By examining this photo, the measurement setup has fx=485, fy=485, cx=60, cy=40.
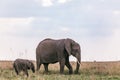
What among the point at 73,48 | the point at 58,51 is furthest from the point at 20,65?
the point at 58,51

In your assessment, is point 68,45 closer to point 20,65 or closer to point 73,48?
point 73,48

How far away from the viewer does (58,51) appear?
1101 inches

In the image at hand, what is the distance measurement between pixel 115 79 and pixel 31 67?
4827 mm

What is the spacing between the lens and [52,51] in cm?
2873

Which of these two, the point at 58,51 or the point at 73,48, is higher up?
the point at 73,48

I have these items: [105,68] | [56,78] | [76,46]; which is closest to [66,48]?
[76,46]

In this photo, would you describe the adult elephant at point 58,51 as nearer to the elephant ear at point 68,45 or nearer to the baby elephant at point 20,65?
the elephant ear at point 68,45

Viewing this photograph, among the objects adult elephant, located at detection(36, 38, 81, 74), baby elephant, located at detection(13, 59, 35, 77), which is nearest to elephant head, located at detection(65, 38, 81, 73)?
adult elephant, located at detection(36, 38, 81, 74)

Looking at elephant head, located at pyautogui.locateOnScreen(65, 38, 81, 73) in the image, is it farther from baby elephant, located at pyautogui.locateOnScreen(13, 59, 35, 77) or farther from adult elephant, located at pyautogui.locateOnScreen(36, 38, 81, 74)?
baby elephant, located at pyautogui.locateOnScreen(13, 59, 35, 77)

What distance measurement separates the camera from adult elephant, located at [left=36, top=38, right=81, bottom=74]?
27141 millimetres

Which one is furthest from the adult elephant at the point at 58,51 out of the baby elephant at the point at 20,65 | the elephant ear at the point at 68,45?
the baby elephant at the point at 20,65

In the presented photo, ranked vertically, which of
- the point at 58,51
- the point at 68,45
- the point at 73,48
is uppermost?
the point at 68,45

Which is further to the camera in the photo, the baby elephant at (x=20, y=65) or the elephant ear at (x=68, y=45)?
the elephant ear at (x=68, y=45)

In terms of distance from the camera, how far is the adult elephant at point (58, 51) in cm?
2714
